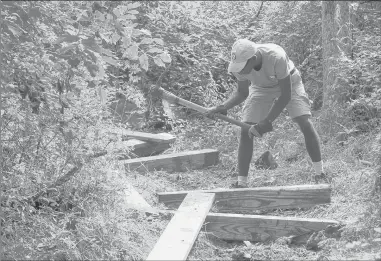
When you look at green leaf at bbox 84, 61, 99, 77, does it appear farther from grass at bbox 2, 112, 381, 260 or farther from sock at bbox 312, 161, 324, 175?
sock at bbox 312, 161, 324, 175

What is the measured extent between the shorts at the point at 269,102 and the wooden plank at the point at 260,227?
5.03ft

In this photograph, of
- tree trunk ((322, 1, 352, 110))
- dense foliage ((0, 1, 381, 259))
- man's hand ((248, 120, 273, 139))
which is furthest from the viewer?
tree trunk ((322, 1, 352, 110))

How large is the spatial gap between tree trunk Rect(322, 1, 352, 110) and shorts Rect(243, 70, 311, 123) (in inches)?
93.6

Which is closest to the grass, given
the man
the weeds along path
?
the weeds along path

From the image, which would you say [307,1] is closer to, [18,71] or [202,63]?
[202,63]

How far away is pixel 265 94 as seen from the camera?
5.79 m

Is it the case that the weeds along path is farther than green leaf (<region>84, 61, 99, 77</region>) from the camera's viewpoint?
Yes

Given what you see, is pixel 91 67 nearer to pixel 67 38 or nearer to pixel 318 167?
pixel 67 38

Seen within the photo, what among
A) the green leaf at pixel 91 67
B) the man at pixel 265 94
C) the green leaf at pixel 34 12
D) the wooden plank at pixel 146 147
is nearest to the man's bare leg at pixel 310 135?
the man at pixel 265 94

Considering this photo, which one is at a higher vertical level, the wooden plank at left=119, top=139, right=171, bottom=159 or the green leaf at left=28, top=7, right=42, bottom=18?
the green leaf at left=28, top=7, right=42, bottom=18

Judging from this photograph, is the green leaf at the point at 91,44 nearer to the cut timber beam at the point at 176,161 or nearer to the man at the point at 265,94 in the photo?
the man at the point at 265,94

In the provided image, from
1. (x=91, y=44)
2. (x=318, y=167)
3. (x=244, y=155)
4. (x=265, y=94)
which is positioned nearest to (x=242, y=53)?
(x=265, y=94)

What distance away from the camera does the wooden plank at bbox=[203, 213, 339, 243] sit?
443cm

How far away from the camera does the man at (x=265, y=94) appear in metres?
5.34
